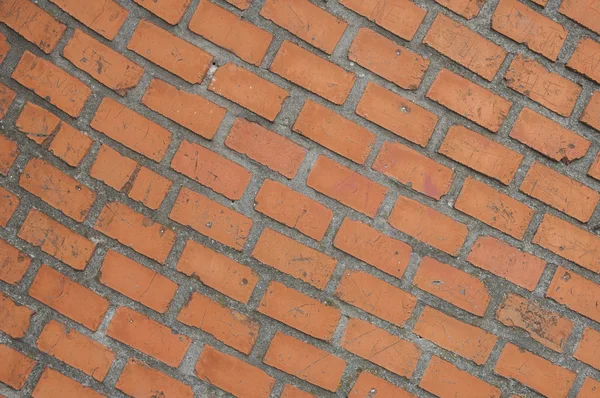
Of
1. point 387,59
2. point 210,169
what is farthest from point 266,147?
point 387,59

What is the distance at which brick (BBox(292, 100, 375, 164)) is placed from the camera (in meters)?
1.97

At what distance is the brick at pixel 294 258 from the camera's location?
6.47 feet

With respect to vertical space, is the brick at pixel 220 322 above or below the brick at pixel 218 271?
below

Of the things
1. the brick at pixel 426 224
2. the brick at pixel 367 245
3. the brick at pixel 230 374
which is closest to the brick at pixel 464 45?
the brick at pixel 426 224

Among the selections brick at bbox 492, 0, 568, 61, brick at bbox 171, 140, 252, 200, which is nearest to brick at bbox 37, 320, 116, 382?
brick at bbox 171, 140, 252, 200

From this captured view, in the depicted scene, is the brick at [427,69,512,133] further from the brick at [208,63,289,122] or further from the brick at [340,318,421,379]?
the brick at [340,318,421,379]

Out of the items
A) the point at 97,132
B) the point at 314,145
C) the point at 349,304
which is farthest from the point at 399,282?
the point at 97,132

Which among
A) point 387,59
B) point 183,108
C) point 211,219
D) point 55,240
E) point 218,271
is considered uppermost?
point 387,59

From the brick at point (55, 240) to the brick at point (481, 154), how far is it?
3.77 ft

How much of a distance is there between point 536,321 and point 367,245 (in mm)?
577

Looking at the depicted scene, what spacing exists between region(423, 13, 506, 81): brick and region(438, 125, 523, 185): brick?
187 mm

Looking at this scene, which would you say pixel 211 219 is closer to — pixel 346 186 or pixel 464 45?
pixel 346 186

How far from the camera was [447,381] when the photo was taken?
2.01 m

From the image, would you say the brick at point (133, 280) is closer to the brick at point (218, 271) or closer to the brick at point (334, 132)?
the brick at point (218, 271)
